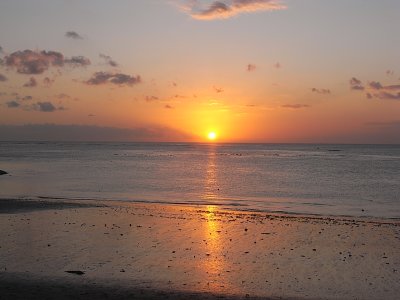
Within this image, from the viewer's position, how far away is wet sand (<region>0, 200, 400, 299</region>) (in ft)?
43.9

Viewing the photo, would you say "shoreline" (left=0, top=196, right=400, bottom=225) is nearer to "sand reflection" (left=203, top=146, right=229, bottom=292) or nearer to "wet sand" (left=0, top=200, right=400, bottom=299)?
"wet sand" (left=0, top=200, right=400, bottom=299)

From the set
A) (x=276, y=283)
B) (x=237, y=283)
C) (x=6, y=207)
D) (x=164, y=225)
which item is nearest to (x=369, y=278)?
(x=276, y=283)

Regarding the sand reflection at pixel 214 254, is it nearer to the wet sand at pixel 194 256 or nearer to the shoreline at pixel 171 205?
the wet sand at pixel 194 256

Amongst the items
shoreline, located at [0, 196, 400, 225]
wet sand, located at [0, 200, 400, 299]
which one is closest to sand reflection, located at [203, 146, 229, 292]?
wet sand, located at [0, 200, 400, 299]

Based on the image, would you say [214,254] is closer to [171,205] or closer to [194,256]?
[194,256]

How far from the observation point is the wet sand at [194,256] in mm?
13391

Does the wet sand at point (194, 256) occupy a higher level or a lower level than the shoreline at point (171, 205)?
higher

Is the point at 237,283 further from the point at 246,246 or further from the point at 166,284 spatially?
the point at 246,246

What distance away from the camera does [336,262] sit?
16.8 meters

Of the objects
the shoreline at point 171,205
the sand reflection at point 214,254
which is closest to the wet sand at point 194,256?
the sand reflection at point 214,254

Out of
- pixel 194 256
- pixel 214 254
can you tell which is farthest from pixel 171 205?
pixel 194 256

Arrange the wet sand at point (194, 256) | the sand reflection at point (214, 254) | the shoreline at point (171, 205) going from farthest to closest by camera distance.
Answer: the shoreline at point (171, 205) → the sand reflection at point (214, 254) → the wet sand at point (194, 256)

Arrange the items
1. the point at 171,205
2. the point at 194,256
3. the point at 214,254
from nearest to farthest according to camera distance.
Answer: the point at 194,256, the point at 214,254, the point at 171,205

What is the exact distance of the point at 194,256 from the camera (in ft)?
57.3
